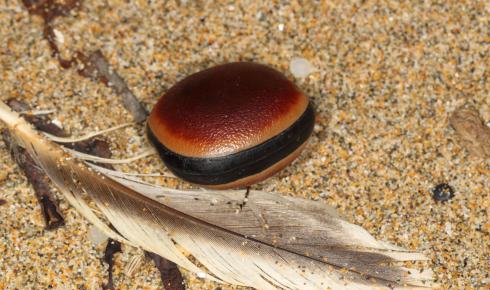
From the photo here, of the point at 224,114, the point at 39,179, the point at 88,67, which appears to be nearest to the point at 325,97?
the point at 224,114

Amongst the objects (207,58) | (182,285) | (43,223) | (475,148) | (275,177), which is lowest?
(182,285)

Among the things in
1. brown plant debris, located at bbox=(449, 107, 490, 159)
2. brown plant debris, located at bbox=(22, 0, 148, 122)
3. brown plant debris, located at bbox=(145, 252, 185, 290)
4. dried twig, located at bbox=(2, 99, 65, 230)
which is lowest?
brown plant debris, located at bbox=(145, 252, 185, 290)

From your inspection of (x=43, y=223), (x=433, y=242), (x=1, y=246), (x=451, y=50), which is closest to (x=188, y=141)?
(x=43, y=223)

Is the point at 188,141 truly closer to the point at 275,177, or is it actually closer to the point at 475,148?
the point at 275,177

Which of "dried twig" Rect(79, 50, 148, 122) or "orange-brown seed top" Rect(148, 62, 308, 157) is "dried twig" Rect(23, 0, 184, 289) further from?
"orange-brown seed top" Rect(148, 62, 308, 157)

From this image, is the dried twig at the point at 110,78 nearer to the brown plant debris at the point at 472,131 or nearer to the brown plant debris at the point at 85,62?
the brown plant debris at the point at 85,62

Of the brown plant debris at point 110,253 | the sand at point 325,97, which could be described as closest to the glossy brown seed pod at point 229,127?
the sand at point 325,97

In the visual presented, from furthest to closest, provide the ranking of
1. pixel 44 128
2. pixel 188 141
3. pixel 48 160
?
1. pixel 44 128
2. pixel 48 160
3. pixel 188 141

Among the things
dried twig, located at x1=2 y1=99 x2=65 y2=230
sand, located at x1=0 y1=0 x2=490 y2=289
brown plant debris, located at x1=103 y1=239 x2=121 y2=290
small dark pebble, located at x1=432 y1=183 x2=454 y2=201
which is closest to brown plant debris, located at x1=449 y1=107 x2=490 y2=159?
sand, located at x1=0 y1=0 x2=490 y2=289
